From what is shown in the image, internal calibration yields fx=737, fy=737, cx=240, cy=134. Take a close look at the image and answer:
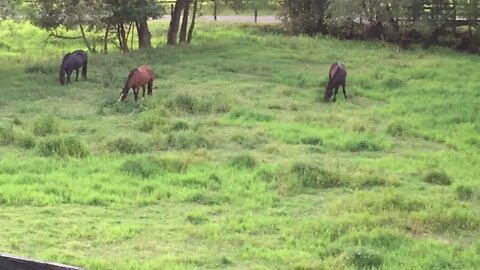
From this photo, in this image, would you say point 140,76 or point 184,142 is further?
point 140,76

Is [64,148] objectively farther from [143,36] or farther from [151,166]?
[143,36]

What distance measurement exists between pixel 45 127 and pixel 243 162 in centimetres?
395

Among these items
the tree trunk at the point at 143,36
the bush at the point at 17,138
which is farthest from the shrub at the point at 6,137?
the tree trunk at the point at 143,36

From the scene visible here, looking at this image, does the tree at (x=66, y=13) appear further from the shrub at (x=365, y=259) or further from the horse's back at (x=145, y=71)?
the shrub at (x=365, y=259)

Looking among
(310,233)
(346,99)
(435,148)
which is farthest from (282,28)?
(310,233)

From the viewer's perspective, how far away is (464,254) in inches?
296

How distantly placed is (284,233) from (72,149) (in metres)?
4.64

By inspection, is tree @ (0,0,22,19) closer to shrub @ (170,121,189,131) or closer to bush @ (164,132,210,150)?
shrub @ (170,121,189,131)

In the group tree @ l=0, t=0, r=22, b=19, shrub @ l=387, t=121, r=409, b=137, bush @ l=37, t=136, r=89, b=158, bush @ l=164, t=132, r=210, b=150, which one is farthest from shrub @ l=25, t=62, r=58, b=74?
shrub @ l=387, t=121, r=409, b=137

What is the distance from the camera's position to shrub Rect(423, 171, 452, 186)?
10445mm

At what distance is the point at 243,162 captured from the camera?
11102mm

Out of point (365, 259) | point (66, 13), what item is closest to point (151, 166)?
point (365, 259)

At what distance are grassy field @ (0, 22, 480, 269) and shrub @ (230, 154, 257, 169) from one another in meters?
0.03

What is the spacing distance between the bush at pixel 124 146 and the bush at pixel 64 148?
50cm
